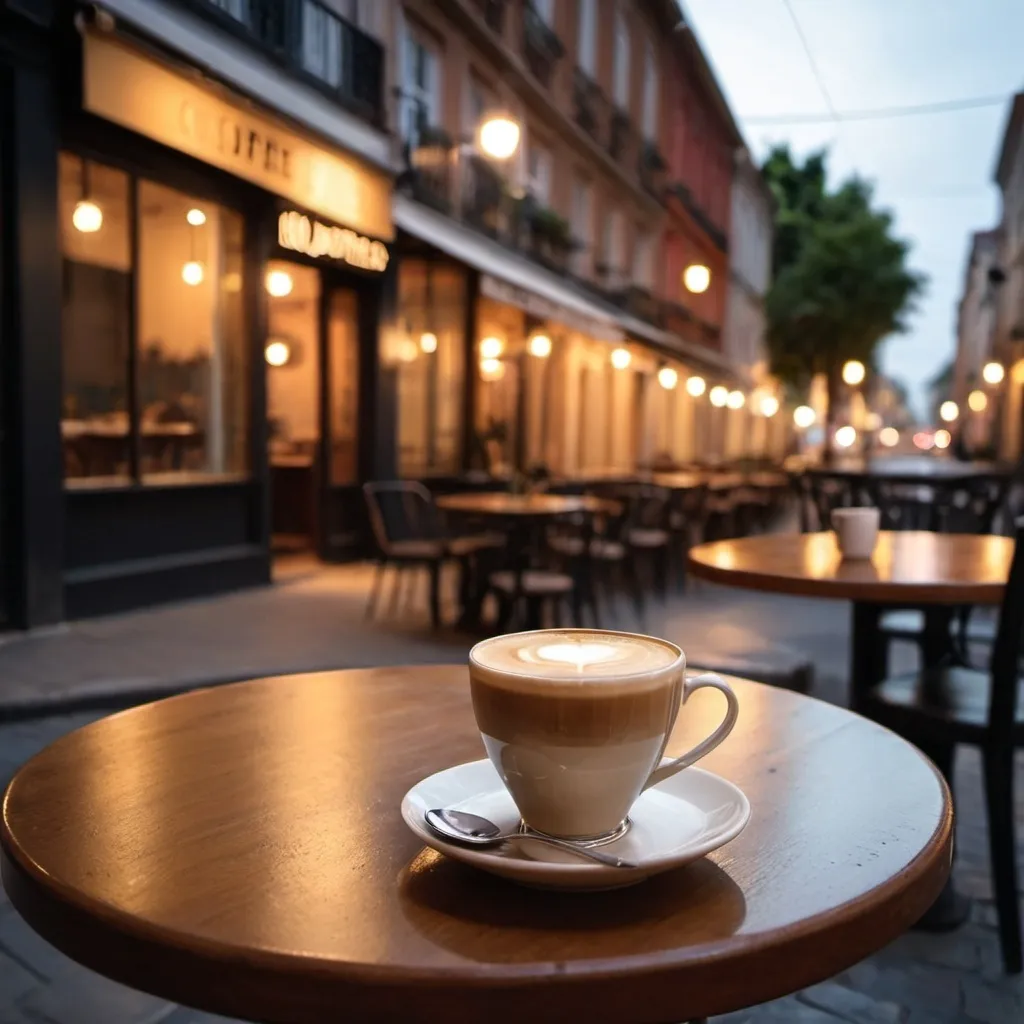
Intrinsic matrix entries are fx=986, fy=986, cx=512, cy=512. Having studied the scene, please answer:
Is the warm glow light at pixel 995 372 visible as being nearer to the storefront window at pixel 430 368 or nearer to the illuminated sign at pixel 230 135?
the storefront window at pixel 430 368

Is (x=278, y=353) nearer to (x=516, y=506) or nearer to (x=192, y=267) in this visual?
(x=192, y=267)

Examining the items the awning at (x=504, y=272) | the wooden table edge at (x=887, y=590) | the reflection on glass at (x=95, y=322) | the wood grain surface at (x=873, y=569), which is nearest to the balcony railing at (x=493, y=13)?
the awning at (x=504, y=272)

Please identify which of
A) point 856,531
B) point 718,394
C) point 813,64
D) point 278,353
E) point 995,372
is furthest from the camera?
point 995,372

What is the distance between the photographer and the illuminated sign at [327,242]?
732 centimetres

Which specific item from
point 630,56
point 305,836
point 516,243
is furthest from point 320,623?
point 630,56

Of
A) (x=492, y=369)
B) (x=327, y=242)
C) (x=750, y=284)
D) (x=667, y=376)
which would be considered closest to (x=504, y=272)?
(x=327, y=242)

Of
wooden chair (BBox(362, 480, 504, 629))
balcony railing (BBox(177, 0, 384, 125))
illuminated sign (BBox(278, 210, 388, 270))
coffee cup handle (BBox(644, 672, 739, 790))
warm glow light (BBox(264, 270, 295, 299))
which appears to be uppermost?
balcony railing (BBox(177, 0, 384, 125))

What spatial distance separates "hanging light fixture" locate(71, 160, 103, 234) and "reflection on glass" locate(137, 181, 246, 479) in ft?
1.29

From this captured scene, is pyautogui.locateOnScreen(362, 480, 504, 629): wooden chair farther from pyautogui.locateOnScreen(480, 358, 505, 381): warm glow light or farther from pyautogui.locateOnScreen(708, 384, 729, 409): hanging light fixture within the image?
pyautogui.locateOnScreen(708, 384, 729, 409): hanging light fixture

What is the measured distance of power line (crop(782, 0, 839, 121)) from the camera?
782 centimetres

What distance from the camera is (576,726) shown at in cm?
75

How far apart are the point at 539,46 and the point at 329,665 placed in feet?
34.7

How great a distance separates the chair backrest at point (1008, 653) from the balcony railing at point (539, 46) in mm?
11961

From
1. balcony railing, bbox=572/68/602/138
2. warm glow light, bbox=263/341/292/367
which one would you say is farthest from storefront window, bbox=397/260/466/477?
balcony railing, bbox=572/68/602/138
